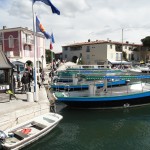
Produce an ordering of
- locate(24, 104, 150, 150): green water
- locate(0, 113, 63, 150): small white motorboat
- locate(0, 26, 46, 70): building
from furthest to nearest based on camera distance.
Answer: locate(0, 26, 46, 70): building → locate(24, 104, 150, 150): green water → locate(0, 113, 63, 150): small white motorboat

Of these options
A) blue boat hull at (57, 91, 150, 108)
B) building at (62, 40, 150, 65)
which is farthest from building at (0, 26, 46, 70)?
blue boat hull at (57, 91, 150, 108)

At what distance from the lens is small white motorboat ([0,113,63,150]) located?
10.0 metres

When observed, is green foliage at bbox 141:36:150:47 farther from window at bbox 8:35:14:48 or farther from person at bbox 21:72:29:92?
person at bbox 21:72:29:92

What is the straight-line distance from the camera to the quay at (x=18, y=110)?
468 inches

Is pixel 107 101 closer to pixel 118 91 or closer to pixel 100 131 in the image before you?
pixel 118 91

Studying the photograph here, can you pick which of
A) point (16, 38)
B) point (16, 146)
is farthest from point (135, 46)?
point (16, 146)

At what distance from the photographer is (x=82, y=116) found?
17172mm

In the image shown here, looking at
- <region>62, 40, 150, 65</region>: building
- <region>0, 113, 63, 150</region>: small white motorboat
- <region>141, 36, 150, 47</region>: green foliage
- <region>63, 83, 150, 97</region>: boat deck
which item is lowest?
<region>0, 113, 63, 150</region>: small white motorboat

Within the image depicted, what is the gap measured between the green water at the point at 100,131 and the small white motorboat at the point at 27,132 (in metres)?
0.57

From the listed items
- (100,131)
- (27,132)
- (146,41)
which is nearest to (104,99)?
(100,131)

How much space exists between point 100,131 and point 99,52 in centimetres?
5355

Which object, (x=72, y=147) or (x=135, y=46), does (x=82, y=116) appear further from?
(x=135, y=46)

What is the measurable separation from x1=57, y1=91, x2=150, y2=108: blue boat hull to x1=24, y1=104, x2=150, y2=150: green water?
1.57 ft

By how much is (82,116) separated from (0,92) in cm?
606
